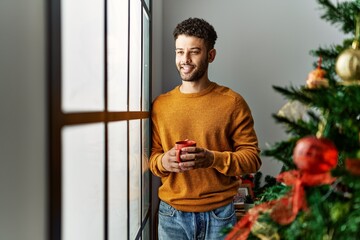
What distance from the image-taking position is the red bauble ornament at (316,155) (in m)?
0.48

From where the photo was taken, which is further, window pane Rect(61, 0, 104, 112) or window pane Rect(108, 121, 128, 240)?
window pane Rect(108, 121, 128, 240)

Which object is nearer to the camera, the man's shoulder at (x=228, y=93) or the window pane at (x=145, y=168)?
the man's shoulder at (x=228, y=93)

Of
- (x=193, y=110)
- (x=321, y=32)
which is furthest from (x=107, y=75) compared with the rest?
(x=321, y=32)

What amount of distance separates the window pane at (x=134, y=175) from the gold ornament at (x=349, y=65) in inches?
38.1

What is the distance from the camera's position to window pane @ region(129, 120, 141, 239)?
146 cm

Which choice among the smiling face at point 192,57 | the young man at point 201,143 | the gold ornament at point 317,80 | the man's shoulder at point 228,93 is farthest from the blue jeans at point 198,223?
the gold ornament at point 317,80

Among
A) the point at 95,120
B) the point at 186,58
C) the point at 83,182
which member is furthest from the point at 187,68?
the point at 83,182

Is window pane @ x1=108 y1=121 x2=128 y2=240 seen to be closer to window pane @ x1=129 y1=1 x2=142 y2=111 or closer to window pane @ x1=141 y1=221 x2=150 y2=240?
window pane @ x1=129 y1=1 x2=142 y2=111

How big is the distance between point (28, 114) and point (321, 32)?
232cm

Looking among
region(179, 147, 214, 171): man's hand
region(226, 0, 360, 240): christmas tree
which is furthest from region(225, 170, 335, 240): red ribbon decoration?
region(179, 147, 214, 171): man's hand

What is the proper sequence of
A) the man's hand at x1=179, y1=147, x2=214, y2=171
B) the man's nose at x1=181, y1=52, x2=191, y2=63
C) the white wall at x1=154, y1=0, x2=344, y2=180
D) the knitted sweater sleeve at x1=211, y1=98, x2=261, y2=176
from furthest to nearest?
1. the white wall at x1=154, y1=0, x2=344, y2=180
2. the man's nose at x1=181, y1=52, x2=191, y2=63
3. the knitted sweater sleeve at x1=211, y1=98, x2=261, y2=176
4. the man's hand at x1=179, y1=147, x2=214, y2=171

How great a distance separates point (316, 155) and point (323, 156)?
11mm

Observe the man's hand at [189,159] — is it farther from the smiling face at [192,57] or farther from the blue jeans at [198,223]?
the smiling face at [192,57]

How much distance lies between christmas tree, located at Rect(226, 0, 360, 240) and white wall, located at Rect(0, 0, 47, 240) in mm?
316
